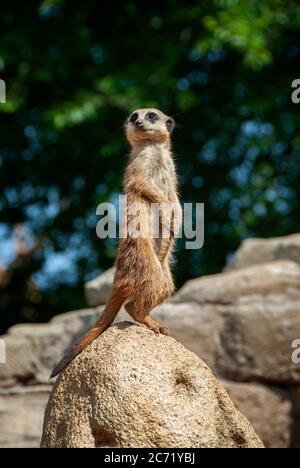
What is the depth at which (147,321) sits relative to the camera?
4703 millimetres

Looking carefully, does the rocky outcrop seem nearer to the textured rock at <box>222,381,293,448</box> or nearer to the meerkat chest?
the textured rock at <box>222,381,293,448</box>

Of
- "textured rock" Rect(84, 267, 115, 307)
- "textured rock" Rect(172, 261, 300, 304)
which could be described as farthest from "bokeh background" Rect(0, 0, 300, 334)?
"textured rock" Rect(172, 261, 300, 304)

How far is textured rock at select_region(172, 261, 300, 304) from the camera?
25.0 feet

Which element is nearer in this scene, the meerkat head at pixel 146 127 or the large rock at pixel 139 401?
the large rock at pixel 139 401

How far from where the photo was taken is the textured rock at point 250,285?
7.63m

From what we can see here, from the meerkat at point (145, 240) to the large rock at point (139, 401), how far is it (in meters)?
0.18

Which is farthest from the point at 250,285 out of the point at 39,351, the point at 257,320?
the point at 39,351

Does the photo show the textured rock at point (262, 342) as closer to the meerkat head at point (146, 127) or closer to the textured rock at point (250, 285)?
the textured rock at point (250, 285)

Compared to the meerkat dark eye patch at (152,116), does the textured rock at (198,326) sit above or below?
below

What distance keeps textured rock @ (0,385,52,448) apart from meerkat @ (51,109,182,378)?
3.11 m

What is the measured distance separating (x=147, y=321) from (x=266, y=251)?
3.84 metres

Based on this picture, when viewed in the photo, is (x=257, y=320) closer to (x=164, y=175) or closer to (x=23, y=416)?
(x=23, y=416)

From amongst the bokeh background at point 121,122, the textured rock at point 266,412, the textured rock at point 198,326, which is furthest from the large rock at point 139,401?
the bokeh background at point 121,122

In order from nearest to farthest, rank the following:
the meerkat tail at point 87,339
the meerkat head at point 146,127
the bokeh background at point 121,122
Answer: the meerkat tail at point 87,339
the meerkat head at point 146,127
the bokeh background at point 121,122
